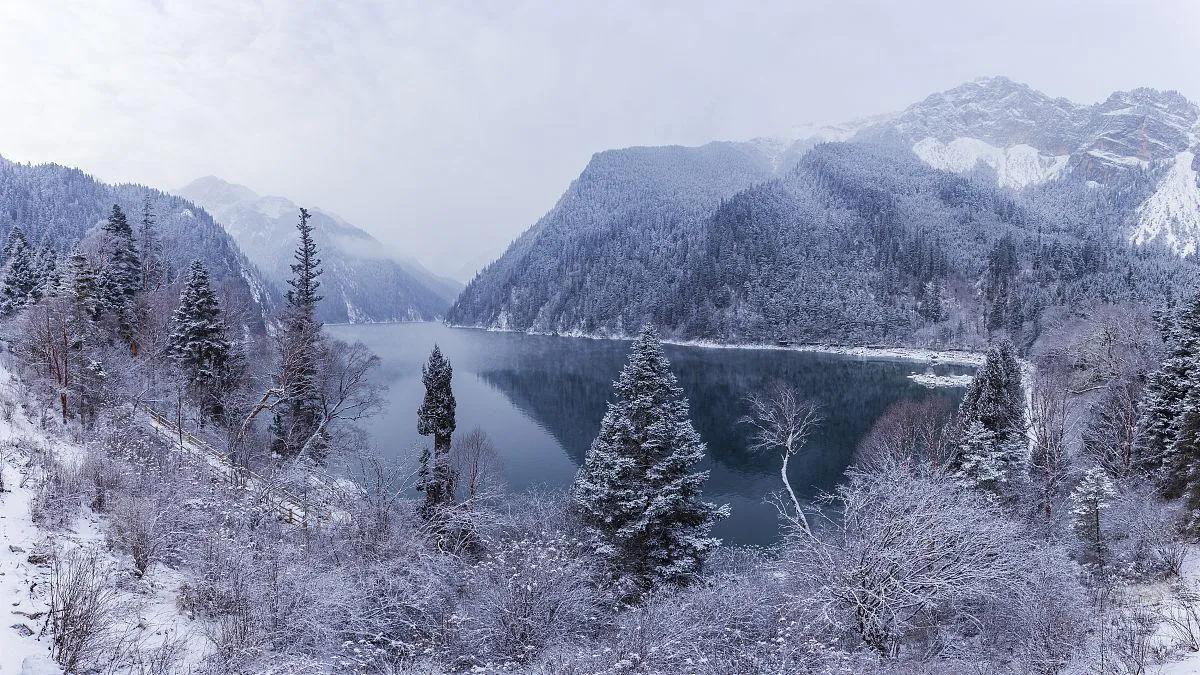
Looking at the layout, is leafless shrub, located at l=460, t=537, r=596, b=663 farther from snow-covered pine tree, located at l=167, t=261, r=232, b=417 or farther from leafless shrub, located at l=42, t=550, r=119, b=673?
snow-covered pine tree, located at l=167, t=261, r=232, b=417

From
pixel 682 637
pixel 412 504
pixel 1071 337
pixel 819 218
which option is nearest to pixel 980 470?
pixel 682 637

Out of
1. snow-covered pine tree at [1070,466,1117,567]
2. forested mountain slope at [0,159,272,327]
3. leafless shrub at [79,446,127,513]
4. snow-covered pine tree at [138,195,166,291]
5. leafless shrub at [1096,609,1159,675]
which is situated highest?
forested mountain slope at [0,159,272,327]

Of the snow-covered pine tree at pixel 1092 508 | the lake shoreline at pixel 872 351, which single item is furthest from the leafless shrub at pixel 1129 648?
the lake shoreline at pixel 872 351

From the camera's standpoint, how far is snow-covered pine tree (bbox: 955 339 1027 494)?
2798cm

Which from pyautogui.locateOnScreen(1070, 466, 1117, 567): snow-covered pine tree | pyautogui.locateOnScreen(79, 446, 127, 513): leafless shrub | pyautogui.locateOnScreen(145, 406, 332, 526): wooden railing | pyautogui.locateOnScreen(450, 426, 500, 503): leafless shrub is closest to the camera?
pyautogui.locateOnScreen(79, 446, 127, 513): leafless shrub

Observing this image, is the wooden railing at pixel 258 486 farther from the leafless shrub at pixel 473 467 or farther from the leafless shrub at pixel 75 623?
the leafless shrub at pixel 473 467

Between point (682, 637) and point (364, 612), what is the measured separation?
6.44 metres

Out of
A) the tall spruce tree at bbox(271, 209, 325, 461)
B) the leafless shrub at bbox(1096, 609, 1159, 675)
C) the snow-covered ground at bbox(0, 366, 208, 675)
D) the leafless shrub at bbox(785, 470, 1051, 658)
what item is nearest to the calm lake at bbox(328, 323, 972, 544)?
the tall spruce tree at bbox(271, 209, 325, 461)

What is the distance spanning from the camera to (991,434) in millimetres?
29062

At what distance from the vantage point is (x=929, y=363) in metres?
105

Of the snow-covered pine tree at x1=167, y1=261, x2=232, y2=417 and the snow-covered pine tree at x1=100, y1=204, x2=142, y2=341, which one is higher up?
the snow-covered pine tree at x1=100, y1=204, x2=142, y2=341

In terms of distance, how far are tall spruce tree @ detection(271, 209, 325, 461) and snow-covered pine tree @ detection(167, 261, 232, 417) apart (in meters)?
3.50

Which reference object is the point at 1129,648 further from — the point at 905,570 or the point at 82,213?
the point at 82,213

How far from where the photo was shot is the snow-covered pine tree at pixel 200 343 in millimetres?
32062
